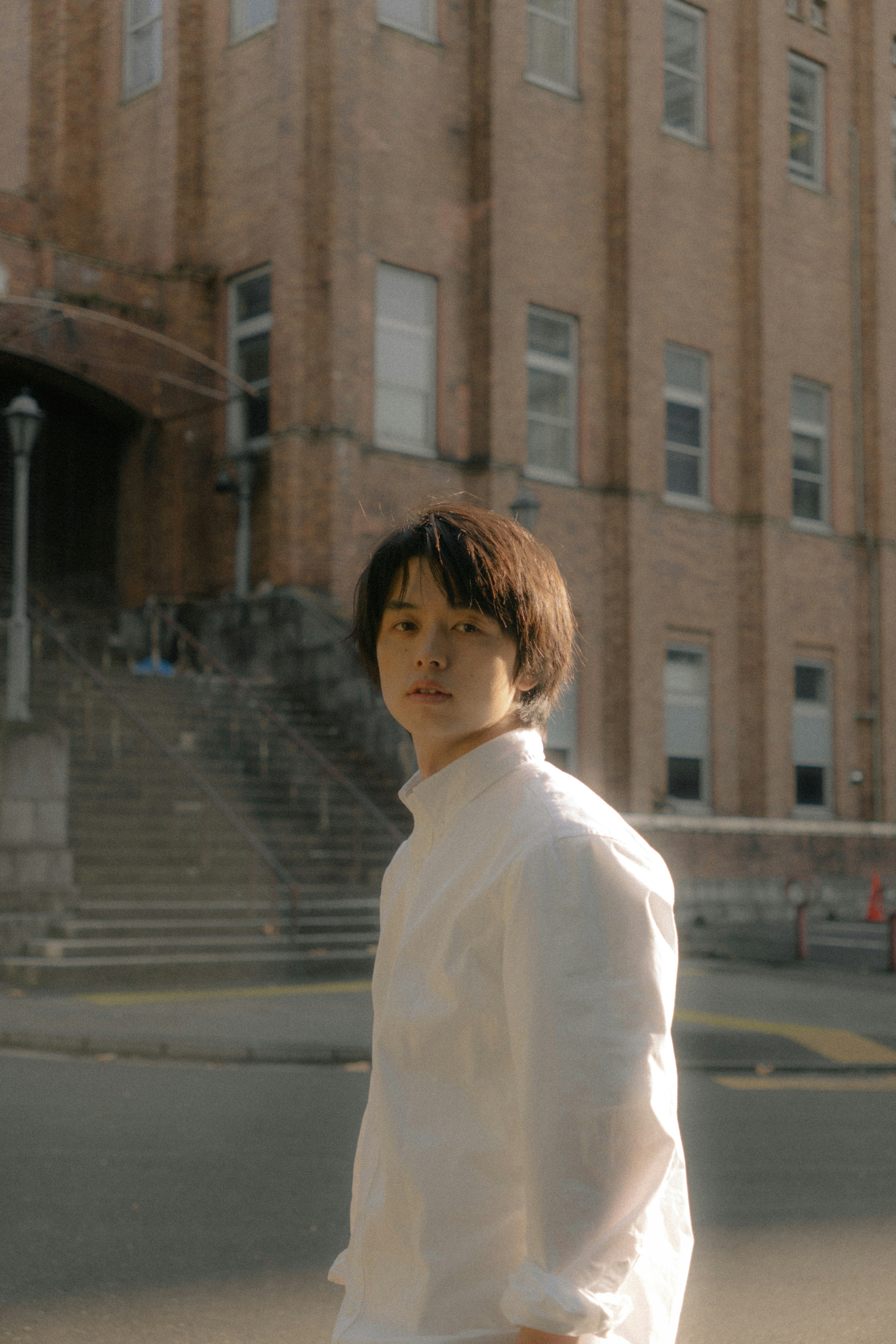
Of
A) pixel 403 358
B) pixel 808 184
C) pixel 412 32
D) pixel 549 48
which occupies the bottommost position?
pixel 403 358

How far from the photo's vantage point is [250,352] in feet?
73.0

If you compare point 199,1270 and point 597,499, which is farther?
point 597,499

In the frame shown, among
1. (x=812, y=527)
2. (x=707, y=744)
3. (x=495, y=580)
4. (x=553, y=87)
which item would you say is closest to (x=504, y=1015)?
(x=495, y=580)

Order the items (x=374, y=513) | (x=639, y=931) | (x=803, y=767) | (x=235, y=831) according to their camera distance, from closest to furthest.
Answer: (x=639, y=931)
(x=235, y=831)
(x=374, y=513)
(x=803, y=767)

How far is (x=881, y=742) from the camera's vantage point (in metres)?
26.2

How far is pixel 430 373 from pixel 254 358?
2.55 m

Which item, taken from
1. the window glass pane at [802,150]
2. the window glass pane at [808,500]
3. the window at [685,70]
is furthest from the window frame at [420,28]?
the window glass pane at [808,500]

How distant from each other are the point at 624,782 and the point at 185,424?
8.31 meters

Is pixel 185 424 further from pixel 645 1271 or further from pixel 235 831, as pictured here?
pixel 645 1271

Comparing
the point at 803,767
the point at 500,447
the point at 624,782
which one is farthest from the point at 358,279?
the point at 803,767

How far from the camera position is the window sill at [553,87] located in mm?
22953

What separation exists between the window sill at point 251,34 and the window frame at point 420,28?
149 cm

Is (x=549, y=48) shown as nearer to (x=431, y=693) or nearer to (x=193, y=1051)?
(x=193, y=1051)

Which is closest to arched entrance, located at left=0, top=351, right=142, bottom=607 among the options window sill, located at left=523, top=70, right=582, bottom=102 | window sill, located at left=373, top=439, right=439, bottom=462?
window sill, located at left=373, top=439, right=439, bottom=462
